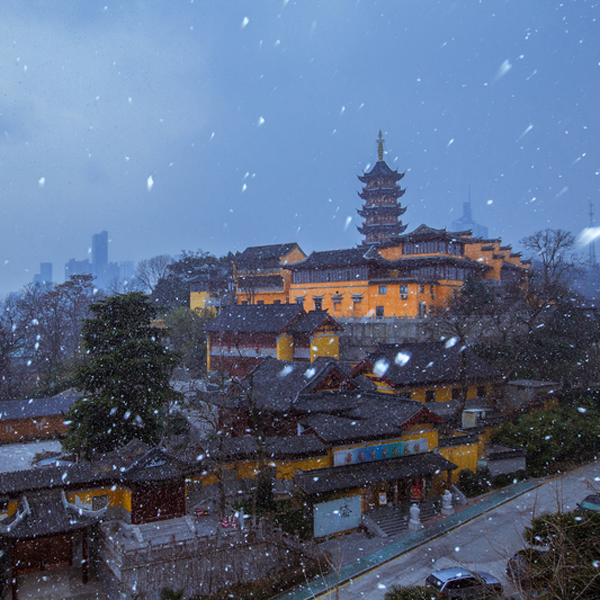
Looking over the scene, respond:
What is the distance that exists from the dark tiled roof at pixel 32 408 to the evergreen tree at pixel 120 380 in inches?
267

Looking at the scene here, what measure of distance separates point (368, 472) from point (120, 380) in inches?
369

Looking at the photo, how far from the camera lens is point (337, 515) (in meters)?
15.2

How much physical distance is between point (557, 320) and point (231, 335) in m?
19.8

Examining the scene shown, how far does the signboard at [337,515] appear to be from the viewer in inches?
583

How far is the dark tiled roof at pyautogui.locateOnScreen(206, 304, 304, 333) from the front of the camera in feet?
93.9

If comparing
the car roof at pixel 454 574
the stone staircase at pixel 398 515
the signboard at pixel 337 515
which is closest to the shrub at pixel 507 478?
the stone staircase at pixel 398 515

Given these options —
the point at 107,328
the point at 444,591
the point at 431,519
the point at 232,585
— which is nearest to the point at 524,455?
the point at 431,519

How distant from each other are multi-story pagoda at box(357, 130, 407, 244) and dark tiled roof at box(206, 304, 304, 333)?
24352mm

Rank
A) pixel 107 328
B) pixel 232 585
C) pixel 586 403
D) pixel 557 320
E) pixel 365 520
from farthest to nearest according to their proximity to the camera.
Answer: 1. pixel 557 320
2. pixel 586 403
3. pixel 107 328
4. pixel 365 520
5. pixel 232 585

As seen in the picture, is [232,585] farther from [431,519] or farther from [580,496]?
[580,496]

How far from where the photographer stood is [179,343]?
35500 mm

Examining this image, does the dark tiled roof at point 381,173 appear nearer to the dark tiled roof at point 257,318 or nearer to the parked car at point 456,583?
the dark tiled roof at point 257,318

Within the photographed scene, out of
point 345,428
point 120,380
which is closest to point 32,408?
point 120,380

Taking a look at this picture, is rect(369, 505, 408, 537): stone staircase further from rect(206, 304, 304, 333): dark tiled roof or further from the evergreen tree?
rect(206, 304, 304, 333): dark tiled roof
